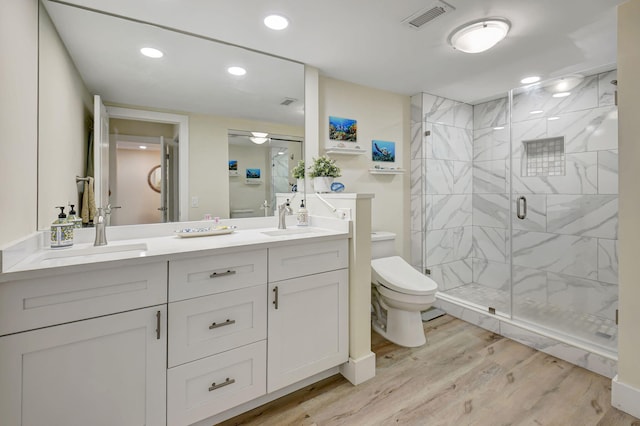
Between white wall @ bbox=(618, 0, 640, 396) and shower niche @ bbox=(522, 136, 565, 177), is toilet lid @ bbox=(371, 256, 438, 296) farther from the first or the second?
shower niche @ bbox=(522, 136, 565, 177)

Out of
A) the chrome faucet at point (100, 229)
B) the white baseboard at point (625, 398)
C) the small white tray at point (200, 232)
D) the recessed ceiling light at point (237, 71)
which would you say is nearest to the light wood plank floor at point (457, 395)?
the white baseboard at point (625, 398)

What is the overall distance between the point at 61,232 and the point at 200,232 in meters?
0.68

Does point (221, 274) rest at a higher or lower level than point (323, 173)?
lower

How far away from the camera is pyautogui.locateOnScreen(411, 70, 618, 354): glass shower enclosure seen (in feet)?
7.83

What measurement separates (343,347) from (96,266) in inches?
57.0

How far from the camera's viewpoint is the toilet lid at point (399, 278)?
2256mm

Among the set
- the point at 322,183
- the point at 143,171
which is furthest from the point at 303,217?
A: the point at 143,171

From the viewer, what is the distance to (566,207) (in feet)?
8.53

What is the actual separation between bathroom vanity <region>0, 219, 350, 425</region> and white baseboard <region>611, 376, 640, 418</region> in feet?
5.15

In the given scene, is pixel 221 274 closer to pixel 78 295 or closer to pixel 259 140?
pixel 78 295

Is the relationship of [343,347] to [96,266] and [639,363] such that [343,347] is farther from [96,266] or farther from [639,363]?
[639,363]

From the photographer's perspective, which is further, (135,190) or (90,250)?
(135,190)

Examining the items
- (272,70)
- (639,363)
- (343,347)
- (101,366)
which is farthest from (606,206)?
(101,366)

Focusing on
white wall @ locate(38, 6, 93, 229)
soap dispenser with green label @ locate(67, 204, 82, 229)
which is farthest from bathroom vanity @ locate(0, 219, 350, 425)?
white wall @ locate(38, 6, 93, 229)
